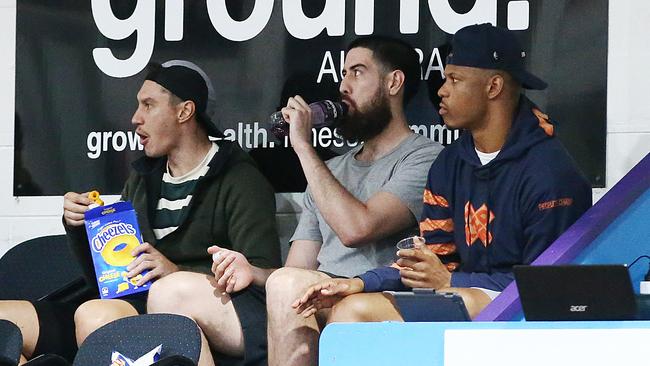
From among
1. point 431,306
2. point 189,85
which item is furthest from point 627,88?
point 431,306

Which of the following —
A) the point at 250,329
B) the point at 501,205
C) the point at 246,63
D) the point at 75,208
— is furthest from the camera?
the point at 246,63

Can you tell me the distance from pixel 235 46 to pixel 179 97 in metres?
0.32

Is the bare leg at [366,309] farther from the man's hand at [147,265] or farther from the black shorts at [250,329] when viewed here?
the man's hand at [147,265]

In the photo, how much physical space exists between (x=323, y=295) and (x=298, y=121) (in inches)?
32.2

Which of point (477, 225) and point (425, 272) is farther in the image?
point (477, 225)

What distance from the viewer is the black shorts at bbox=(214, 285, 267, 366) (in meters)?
3.72

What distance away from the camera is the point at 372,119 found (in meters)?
4.16

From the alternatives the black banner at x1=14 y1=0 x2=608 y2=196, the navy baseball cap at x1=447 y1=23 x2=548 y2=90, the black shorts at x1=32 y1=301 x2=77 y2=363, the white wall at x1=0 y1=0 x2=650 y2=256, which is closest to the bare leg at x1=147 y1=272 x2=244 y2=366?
the black shorts at x1=32 y1=301 x2=77 y2=363

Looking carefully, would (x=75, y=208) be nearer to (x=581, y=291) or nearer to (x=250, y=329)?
(x=250, y=329)

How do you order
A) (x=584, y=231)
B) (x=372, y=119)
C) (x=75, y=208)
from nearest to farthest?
(x=584, y=231)
(x=75, y=208)
(x=372, y=119)

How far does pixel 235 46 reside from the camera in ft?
14.9

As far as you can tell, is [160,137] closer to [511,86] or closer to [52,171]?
[52,171]

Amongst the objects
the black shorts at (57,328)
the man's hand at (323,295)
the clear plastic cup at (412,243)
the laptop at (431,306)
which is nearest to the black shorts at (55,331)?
the black shorts at (57,328)

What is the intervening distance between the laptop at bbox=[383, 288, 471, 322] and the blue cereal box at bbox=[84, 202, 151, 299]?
1.36 meters
